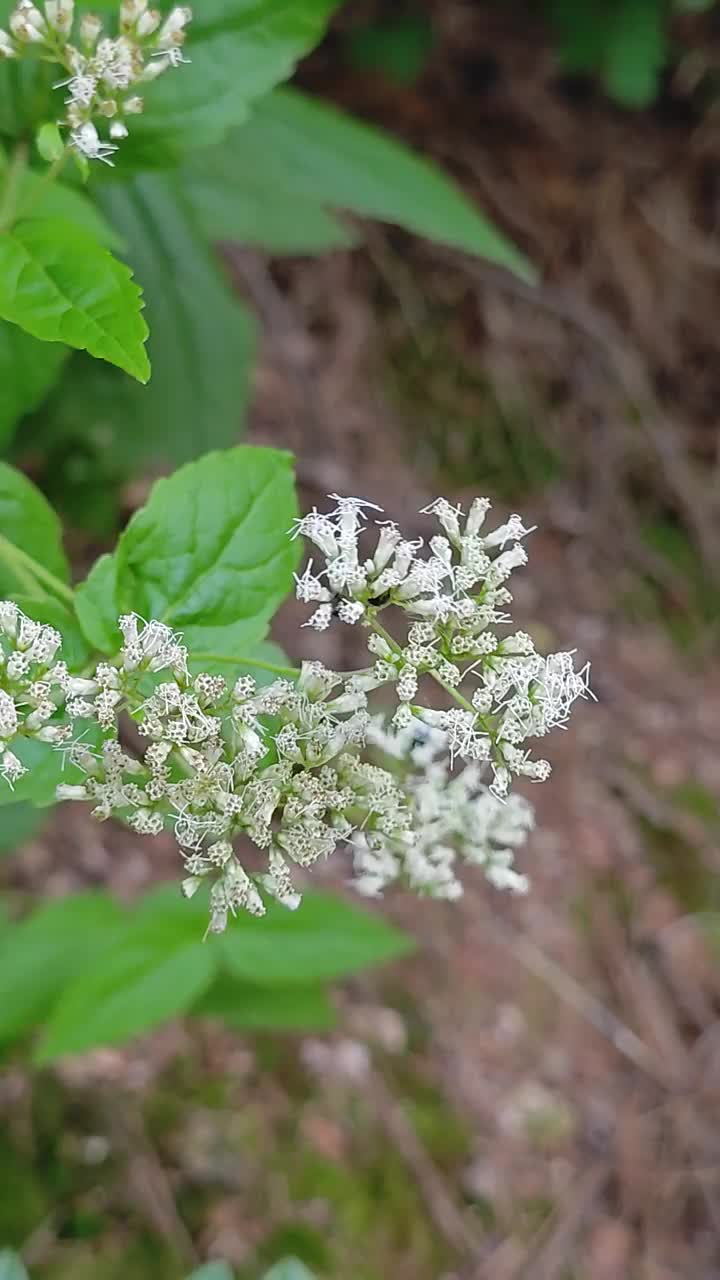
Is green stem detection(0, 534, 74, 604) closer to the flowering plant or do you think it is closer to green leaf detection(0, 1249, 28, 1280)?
the flowering plant

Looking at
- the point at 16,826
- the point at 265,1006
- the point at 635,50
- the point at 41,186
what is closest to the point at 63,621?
the point at 41,186

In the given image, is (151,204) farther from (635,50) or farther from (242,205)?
(635,50)

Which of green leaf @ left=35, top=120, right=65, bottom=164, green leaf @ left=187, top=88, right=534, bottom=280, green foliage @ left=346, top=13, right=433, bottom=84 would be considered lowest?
green leaf @ left=187, top=88, right=534, bottom=280

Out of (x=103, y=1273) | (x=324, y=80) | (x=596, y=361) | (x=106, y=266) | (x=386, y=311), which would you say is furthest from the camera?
(x=596, y=361)

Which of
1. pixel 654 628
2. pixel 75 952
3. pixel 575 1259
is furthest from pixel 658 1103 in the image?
pixel 75 952

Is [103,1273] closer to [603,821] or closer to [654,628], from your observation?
[603,821]

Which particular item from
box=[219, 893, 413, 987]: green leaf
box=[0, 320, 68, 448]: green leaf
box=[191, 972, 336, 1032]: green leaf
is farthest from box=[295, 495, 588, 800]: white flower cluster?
box=[191, 972, 336, 1032]: green leaf
